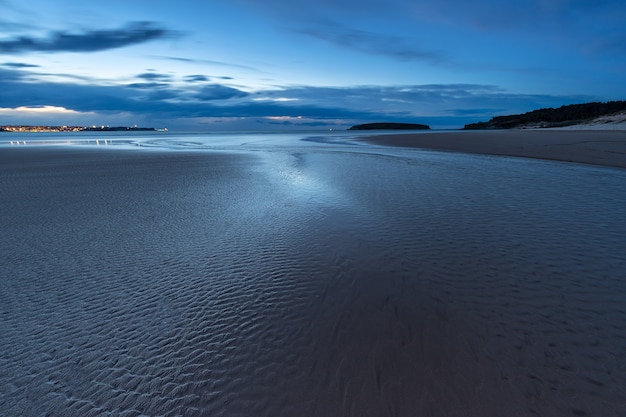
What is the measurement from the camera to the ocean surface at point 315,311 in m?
2.31

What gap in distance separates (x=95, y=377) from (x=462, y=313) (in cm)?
348

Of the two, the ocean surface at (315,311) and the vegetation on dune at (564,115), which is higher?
the vegetation on dune at (564,115)

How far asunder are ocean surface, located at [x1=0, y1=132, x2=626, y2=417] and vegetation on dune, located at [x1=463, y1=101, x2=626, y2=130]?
208 ft

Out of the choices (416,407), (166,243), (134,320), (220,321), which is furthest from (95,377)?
(166,243)

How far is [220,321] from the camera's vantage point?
3.25m

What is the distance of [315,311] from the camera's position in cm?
339

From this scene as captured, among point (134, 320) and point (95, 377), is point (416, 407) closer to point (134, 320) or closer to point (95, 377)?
point (95, 377)

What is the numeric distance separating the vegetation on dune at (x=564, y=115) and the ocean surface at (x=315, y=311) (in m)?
63.4

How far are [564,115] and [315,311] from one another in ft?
261

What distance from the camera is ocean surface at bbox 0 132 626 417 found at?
2.31m

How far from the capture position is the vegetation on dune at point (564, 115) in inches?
2133

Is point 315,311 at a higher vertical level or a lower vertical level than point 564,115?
lower

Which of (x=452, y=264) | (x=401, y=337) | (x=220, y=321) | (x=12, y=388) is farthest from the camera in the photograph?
(x=452, y=264)

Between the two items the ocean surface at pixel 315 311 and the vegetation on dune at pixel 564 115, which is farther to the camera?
the vegetation on dune at pixel 564 115
